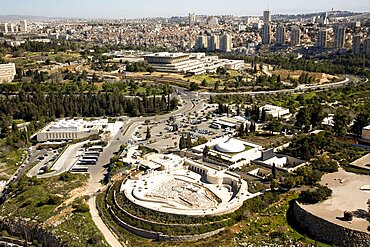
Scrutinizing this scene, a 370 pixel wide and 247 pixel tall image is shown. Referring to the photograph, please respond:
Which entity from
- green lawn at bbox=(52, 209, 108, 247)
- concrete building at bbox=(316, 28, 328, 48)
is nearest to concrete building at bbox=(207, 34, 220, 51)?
concrete building at bbox=(316, 28, 328, 48)

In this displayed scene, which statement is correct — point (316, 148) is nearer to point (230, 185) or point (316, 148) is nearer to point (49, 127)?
point (230, 185)

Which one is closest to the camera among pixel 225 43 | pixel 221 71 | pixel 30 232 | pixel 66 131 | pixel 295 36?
pixel 30 232

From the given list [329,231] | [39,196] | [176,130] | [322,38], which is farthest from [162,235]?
[322,38]

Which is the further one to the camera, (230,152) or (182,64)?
(182,64)

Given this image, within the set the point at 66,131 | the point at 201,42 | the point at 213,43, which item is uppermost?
the point at 201,42

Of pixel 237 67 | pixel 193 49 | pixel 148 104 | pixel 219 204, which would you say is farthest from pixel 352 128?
pixel 193 49

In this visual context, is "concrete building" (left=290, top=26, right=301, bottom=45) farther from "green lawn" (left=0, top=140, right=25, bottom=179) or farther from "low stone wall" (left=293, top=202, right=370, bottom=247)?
"low stone wall" (left=293, top=202, right=370, bottom=247)

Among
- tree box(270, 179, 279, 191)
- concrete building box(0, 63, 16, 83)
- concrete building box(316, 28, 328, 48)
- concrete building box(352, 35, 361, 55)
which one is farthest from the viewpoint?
concrete building box(316, 28, 328, 48)

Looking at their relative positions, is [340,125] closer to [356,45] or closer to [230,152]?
[230,152]
